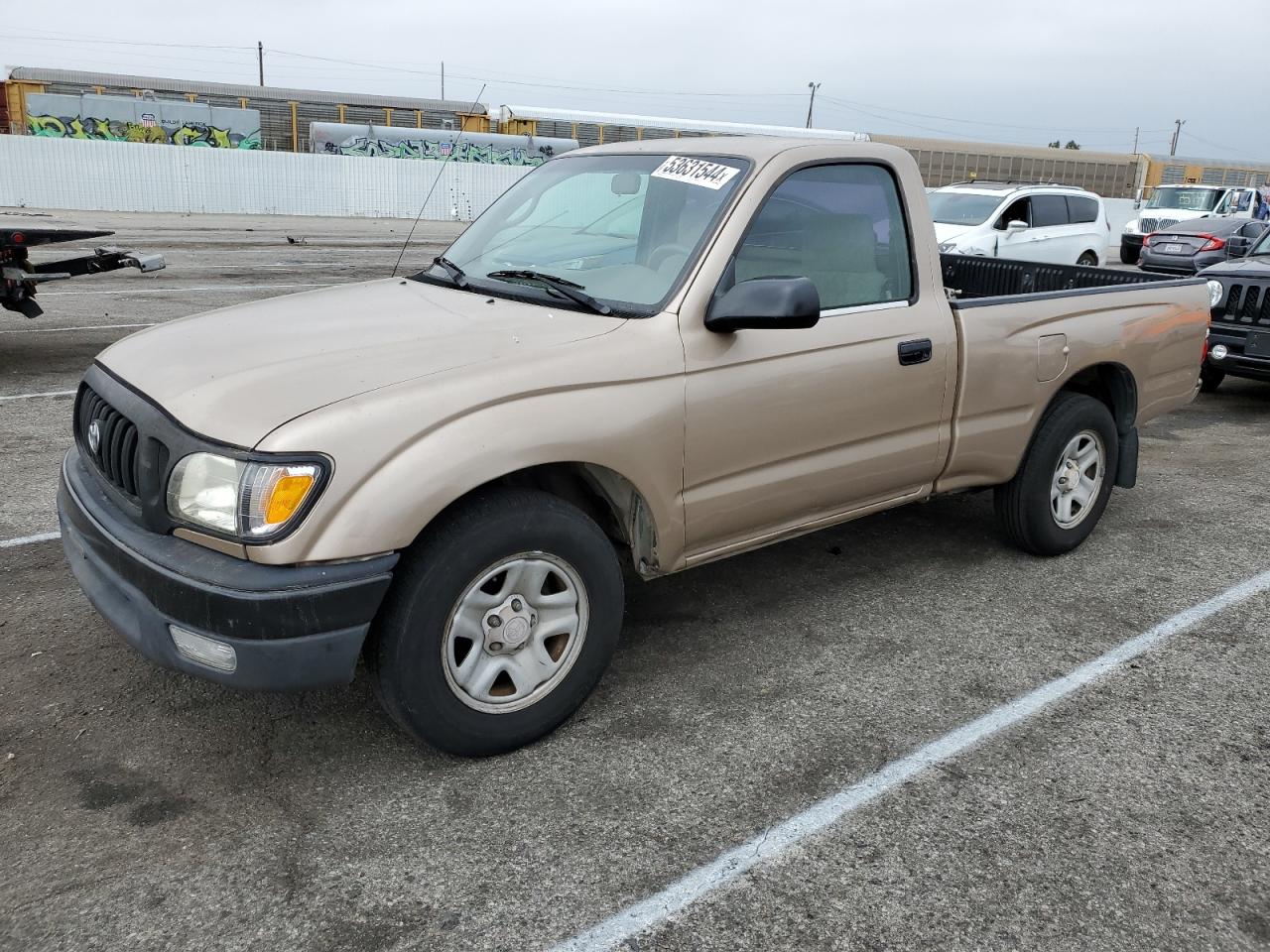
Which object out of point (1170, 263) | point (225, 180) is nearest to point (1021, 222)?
point (1170, 263)

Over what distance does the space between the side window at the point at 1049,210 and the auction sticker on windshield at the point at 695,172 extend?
13440 mm

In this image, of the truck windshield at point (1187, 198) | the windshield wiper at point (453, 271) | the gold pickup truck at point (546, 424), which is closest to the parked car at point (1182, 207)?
the truck windshield at point (1187, 198)

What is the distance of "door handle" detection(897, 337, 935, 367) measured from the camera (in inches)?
157

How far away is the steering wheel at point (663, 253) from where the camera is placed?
354cm

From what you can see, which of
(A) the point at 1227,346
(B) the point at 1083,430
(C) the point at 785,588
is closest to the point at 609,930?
(C) the point at 785,588

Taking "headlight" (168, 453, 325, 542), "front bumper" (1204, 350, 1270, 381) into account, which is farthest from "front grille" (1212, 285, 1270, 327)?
"headlight" (168, 453, 325, 542)

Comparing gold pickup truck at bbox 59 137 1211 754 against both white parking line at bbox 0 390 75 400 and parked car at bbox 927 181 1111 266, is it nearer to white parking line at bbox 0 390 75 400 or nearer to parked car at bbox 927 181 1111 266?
white parking line at bbox 0 390 75 400

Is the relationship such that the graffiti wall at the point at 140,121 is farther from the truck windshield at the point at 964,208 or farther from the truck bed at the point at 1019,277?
the truck bed at the point at 1019,277

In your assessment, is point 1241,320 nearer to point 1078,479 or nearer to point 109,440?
point 1078,479

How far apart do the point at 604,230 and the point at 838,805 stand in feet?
7.00

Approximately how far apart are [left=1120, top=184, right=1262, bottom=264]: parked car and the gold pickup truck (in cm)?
2203

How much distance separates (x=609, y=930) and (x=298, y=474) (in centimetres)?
134

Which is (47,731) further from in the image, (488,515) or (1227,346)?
(1227,346)

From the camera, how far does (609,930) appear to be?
8.26 ft
